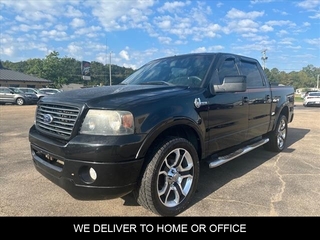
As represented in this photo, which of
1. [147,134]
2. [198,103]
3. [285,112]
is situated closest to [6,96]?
[285,112]

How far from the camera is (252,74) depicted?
4945 mm

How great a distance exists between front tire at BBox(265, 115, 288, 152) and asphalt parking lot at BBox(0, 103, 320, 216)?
1.38ft

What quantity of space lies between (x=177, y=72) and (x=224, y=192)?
1.84 meters

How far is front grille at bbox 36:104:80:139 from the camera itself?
2633 millimetres

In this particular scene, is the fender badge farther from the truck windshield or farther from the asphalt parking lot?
the asphalt parking lot

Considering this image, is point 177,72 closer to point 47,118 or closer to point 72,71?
point 47,118

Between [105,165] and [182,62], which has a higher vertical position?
[182,62]

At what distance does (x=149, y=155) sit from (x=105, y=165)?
493 mm

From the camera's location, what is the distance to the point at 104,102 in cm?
265

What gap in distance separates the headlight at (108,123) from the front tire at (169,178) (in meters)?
0.44

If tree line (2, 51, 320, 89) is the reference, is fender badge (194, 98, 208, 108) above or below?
below

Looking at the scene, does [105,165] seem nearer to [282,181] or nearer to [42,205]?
[42,205]

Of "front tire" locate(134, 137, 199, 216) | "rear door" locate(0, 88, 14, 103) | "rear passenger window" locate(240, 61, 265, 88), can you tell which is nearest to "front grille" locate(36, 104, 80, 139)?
"front tire" locate(134, 137, 199, 216)
